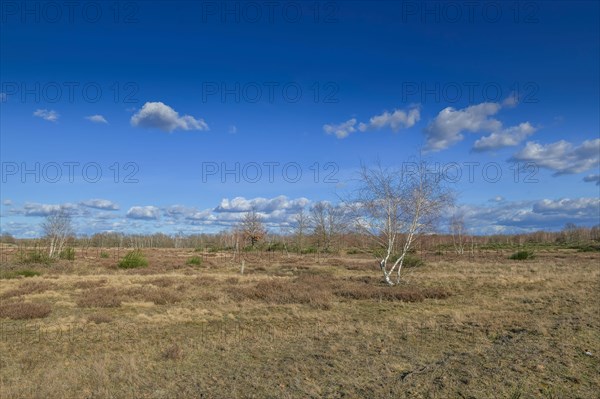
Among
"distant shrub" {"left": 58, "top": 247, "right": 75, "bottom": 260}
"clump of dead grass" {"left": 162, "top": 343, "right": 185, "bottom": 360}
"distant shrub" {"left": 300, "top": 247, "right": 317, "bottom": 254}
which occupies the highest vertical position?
"distant shrub" {"left": 58, "top": 247, "right": 75, "bottom": 260}

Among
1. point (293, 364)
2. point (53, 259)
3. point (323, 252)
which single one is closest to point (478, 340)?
point (293, 364)

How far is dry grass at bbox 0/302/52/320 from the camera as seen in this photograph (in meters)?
13.9

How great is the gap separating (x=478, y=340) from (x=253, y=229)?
63447 mm

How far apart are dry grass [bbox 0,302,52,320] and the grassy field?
6cm

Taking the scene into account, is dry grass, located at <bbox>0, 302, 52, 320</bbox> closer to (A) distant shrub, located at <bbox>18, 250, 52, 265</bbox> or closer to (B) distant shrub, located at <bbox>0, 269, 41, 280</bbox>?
(B) distant shrub, located at <bbox>0, 269, 41, 280</bbox>

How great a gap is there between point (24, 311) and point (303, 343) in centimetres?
1082

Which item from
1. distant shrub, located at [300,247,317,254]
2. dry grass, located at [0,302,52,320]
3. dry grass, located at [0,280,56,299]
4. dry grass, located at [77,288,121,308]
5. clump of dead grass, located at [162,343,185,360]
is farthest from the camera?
distant shrub, located at [300,247,317,254]

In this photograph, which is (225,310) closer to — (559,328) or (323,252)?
(559,328)

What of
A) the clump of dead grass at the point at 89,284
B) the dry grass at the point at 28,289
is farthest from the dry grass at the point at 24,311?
the clump of dead grass at the point at 89,284

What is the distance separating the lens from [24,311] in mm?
14297

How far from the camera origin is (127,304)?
16875 millimetres

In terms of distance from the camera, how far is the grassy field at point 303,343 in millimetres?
6758

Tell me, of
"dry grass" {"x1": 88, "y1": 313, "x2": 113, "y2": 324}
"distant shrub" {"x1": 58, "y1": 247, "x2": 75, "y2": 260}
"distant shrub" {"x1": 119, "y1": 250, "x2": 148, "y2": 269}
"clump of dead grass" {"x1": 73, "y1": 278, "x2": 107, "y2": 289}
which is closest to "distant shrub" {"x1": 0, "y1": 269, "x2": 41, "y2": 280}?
"distant shrub" {"x1": 119, "y1": 250, "x2": 148, "y2": 269}

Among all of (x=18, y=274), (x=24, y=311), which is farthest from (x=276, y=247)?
(x=24, y=311)
